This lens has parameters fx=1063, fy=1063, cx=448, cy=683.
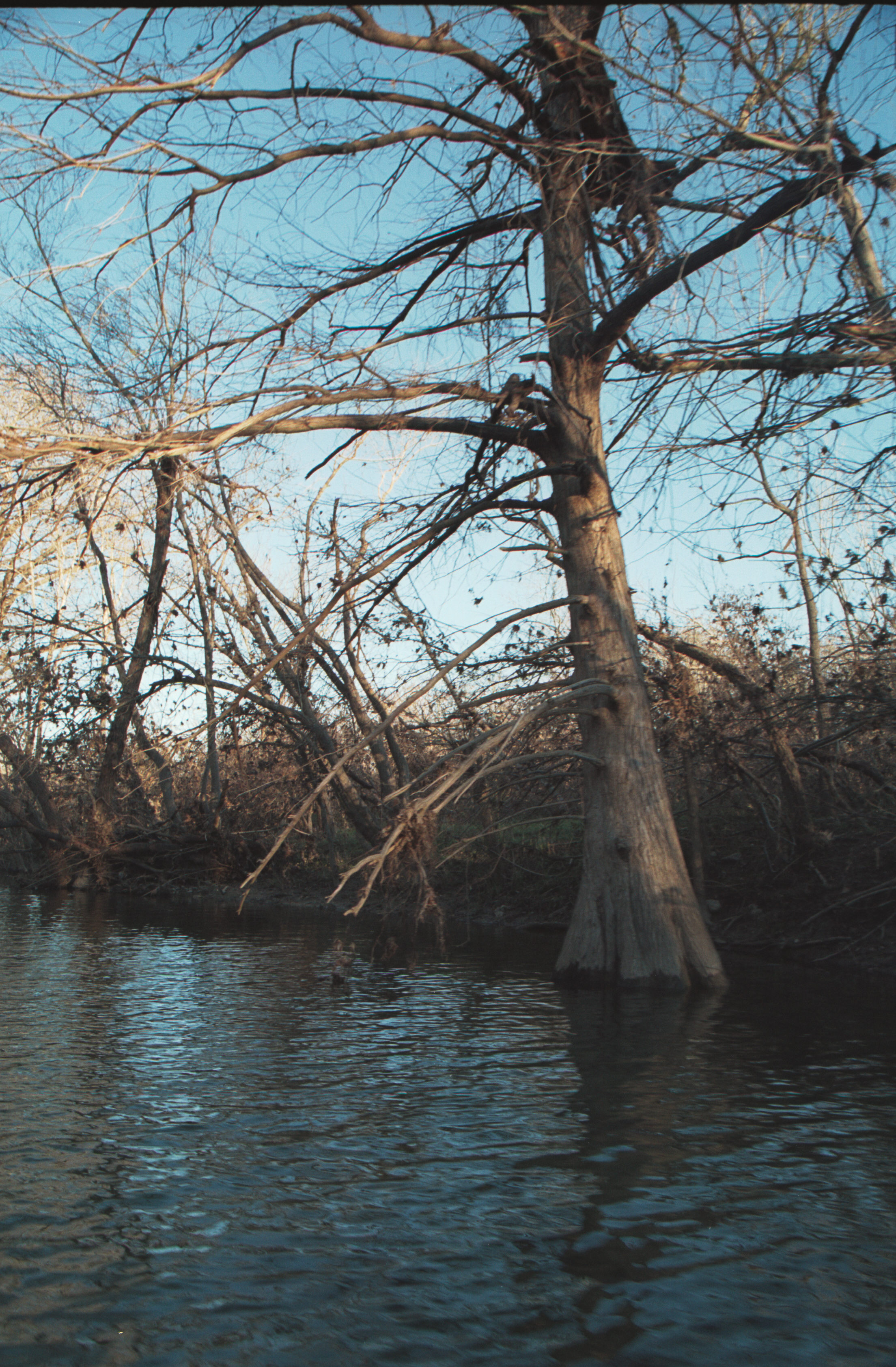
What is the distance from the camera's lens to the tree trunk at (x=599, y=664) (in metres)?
9.32

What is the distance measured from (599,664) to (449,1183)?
5.80 metres

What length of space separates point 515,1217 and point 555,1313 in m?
0.82

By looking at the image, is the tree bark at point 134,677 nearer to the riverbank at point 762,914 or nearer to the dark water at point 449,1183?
the riverbank at point 762,914

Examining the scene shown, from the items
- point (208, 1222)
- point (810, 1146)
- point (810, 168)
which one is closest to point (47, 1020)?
point (208, 1222)

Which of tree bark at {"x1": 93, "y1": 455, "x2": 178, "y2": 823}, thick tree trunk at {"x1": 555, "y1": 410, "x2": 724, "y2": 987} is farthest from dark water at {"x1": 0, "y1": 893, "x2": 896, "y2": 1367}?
tree bark at {"x1": 93, "y1": 455, "x2": 178, "y2": 823}

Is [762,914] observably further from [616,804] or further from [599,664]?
[599,664]

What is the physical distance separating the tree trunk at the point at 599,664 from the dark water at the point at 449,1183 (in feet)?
2.18

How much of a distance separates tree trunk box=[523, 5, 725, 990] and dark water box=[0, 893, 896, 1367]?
665mm

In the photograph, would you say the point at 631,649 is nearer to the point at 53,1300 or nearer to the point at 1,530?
the point at 1,530

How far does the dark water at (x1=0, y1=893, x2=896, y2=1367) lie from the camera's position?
348cm

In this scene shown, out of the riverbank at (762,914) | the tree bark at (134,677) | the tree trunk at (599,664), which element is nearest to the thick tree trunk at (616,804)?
the tree trunk at (599,664)

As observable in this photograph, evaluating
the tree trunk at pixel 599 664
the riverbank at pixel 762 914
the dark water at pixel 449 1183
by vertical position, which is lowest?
the dark water at pixel 449 1183

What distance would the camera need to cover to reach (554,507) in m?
10.3

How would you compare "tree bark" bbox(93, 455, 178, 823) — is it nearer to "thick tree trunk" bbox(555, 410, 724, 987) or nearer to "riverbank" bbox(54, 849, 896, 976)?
"riverbank" bbox(54, 849, 896, 976)
